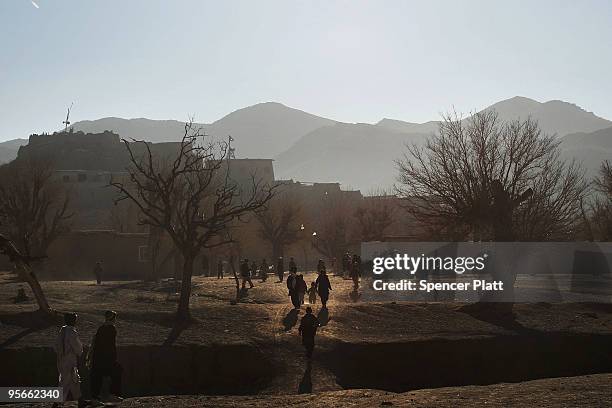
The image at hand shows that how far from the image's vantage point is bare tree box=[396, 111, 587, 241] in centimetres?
2691

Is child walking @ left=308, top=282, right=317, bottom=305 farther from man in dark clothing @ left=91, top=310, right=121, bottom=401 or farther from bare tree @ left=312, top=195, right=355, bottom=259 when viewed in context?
bare tree @ left=312, top=195, right=355, bottom=259

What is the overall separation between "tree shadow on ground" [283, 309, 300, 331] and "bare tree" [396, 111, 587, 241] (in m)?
6.81

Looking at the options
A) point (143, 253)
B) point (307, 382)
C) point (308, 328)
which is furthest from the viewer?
point (143, 253)

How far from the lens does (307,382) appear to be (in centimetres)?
1683

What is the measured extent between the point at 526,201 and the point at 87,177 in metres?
74.5

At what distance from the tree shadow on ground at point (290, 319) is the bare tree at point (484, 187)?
22.4ft

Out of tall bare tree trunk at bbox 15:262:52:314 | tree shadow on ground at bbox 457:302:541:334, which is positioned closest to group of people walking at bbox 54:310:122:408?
tall bare tree trunk at bbox 15:262:52:314

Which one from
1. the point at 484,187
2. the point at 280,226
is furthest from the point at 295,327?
the point at 280,226

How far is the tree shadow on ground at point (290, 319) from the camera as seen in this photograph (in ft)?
72.2

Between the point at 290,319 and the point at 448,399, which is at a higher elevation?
the point at 290,319

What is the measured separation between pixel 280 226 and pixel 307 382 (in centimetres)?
4378

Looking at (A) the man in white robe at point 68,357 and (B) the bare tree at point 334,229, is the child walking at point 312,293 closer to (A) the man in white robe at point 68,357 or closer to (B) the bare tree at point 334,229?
(A) the man in white robe at point 68,357

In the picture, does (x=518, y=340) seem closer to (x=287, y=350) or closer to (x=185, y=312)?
(x=287, y=350)

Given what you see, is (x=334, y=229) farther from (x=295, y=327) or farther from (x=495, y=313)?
(x=295, y=327)
